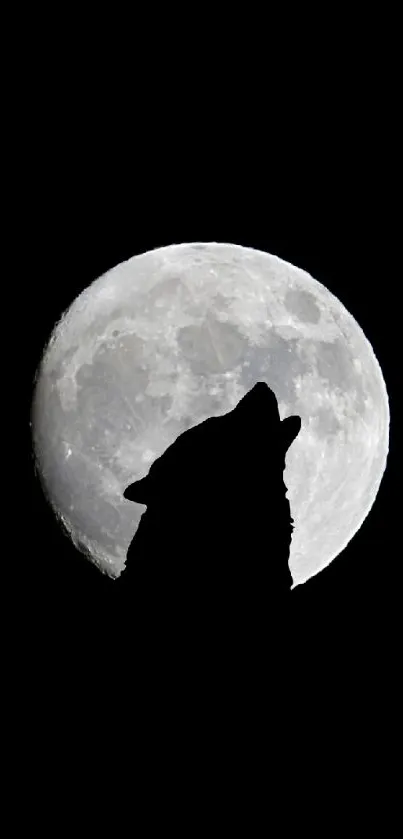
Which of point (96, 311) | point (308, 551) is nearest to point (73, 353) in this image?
point (96, 311)

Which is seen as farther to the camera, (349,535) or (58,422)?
(349,535)

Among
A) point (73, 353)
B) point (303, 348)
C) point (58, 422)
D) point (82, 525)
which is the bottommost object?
point (82, 525)

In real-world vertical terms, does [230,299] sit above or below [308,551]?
above

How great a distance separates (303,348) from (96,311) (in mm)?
1125

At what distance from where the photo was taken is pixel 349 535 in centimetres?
590

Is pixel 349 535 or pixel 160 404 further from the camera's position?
pixel 349 535

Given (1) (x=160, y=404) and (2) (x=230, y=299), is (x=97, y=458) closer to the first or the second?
(1) (x=160, y=404)

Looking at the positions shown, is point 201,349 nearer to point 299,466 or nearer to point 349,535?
point 299,466

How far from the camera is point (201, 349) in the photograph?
527cm

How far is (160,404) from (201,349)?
35cm

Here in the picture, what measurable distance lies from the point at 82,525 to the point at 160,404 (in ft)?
2.77

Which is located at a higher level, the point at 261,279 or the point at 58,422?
the point at 261,279

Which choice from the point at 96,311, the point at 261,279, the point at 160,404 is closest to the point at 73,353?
the point at 96,311

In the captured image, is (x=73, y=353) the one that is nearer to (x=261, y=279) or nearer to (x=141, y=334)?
(x=141, y=334)
